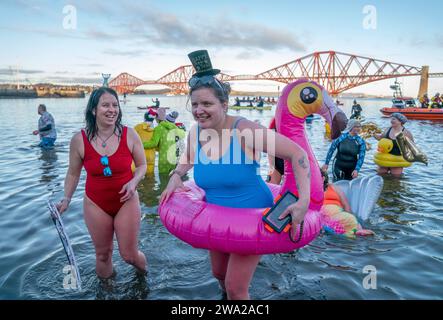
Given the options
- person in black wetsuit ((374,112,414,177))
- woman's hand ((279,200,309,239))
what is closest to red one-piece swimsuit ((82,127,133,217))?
woman's hand ((279,200,309,239))

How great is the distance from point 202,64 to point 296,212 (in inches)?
50.7

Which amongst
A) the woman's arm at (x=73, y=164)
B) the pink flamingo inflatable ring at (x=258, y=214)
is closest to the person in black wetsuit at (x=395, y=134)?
the pink flamingo inflatable ring at (x=258, y=214)

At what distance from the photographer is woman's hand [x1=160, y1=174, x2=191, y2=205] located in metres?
2.98

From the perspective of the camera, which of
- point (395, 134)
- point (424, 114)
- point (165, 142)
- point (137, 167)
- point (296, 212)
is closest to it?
point (296, 212)

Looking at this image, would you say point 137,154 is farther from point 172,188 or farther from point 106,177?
point 172,188

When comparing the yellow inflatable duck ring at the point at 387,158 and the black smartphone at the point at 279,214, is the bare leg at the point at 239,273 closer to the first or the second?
the black smartphone at the point at 279,214

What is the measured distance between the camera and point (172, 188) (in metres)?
3.01

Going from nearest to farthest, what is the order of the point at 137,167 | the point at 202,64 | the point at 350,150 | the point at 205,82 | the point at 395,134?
the point at 205,82 < the point at 202,64 < the point at 137,167 < the point at 350,150 < the point at 395,134

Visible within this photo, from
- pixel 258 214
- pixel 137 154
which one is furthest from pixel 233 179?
pixel 137 154

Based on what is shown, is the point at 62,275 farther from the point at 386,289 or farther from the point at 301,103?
the point at 386,289

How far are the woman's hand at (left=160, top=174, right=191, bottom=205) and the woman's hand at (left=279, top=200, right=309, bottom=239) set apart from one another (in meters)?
1.02

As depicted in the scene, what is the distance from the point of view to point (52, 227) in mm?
5352

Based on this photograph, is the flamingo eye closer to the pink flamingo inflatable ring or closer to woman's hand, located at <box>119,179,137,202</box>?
the pink flamingo inflatable ring
